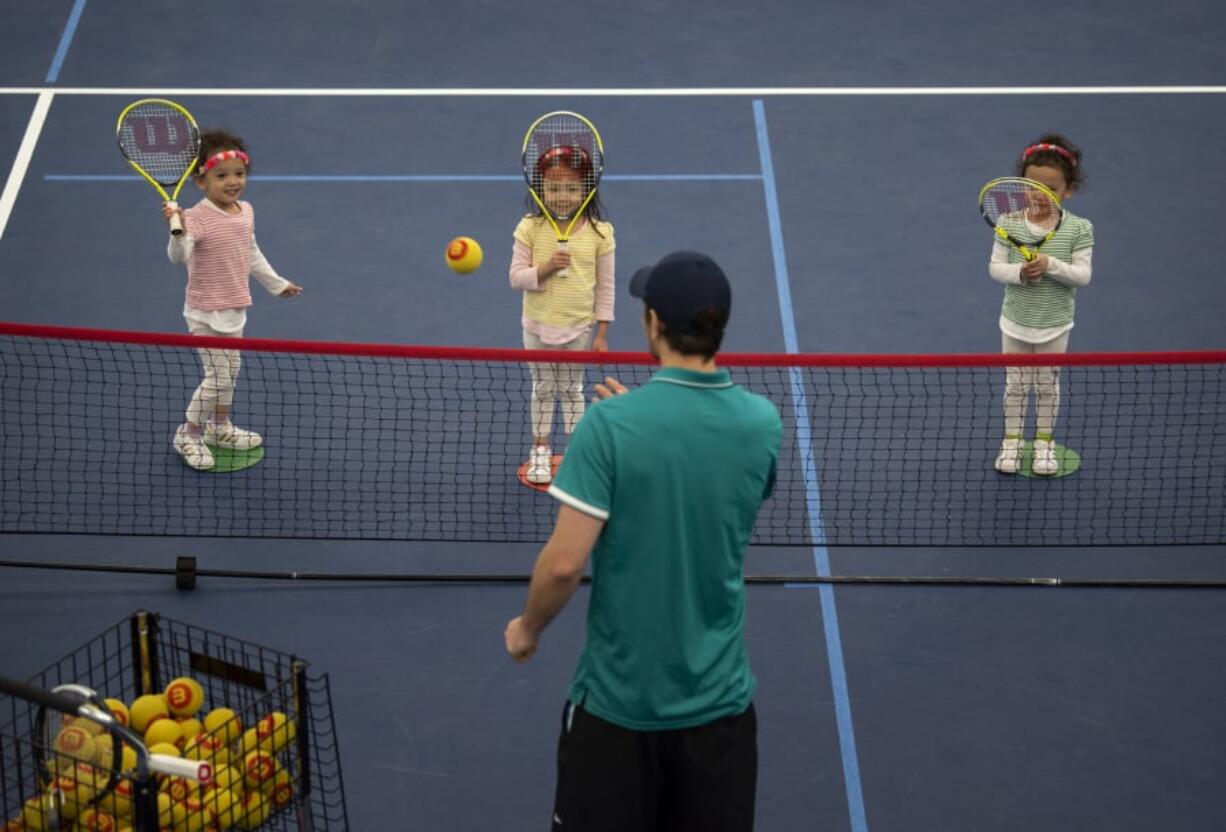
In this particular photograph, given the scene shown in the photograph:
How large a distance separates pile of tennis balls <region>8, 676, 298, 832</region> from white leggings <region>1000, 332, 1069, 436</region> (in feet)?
13.6

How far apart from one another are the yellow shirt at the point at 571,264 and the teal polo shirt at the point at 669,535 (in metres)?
3.40

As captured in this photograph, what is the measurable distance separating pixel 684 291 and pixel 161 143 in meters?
4.58

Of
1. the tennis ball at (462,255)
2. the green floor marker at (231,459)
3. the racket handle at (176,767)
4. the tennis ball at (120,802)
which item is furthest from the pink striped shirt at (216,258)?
the racket handle at (176,767)

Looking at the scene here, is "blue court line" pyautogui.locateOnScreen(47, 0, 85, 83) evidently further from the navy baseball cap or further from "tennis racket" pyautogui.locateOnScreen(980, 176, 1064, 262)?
the navy baseball cap

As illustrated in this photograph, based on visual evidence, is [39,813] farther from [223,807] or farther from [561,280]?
[561,280]

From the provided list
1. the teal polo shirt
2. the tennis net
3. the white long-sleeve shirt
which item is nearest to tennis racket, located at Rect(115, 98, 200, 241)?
the white long-sleeve shirt

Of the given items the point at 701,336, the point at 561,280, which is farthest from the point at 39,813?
the point at 561,280

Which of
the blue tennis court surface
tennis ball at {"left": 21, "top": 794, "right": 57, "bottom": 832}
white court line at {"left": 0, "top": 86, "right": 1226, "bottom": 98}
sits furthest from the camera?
white court line at {"left": 0, "top": 86, "right": 1226, "bottom": 98}

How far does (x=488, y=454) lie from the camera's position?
7801 mm

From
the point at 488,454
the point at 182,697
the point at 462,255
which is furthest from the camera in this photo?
the point at 488,454

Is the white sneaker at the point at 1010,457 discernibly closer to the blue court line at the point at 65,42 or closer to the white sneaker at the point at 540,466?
the white sneaker at the point at 540,466

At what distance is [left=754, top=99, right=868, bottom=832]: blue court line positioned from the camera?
5.84 metres

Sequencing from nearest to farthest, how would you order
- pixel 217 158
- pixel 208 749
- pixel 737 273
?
1. pixel 208 749
2. pixel 217 158
3. pixel 737 273

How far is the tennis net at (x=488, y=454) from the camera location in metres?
7.28
